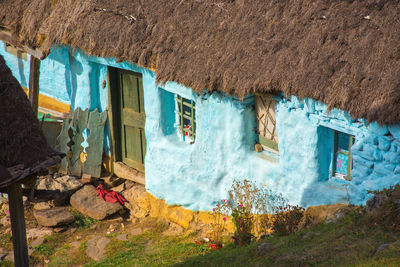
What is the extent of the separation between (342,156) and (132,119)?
167 inches

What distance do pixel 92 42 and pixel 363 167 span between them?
4.85 metres

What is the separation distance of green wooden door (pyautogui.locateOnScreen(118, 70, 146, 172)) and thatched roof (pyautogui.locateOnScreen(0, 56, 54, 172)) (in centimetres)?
428

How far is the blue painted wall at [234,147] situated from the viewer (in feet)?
22.0

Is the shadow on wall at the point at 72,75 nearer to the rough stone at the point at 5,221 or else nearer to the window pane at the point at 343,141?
the rough stone at the point at 5,221

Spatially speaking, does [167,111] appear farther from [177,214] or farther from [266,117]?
[266,117]

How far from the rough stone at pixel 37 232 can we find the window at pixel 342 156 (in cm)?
491

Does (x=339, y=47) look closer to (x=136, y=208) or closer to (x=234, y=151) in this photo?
(x=234, y=151)

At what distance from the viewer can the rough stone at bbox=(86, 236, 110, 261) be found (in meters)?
8.74

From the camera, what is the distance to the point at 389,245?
588 cm

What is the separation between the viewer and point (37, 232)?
947 cm

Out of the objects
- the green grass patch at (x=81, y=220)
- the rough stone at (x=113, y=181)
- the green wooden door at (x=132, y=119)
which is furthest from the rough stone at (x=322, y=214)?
the rough stone at (x=113, y=181)

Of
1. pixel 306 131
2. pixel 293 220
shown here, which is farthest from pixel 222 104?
pixel 293 220

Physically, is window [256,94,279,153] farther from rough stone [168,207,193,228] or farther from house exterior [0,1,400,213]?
rough stone [168,207,193,228]

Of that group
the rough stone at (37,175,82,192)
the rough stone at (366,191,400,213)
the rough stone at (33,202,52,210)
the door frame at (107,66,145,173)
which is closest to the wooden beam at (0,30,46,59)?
the door frame at (107,66,145,173)
